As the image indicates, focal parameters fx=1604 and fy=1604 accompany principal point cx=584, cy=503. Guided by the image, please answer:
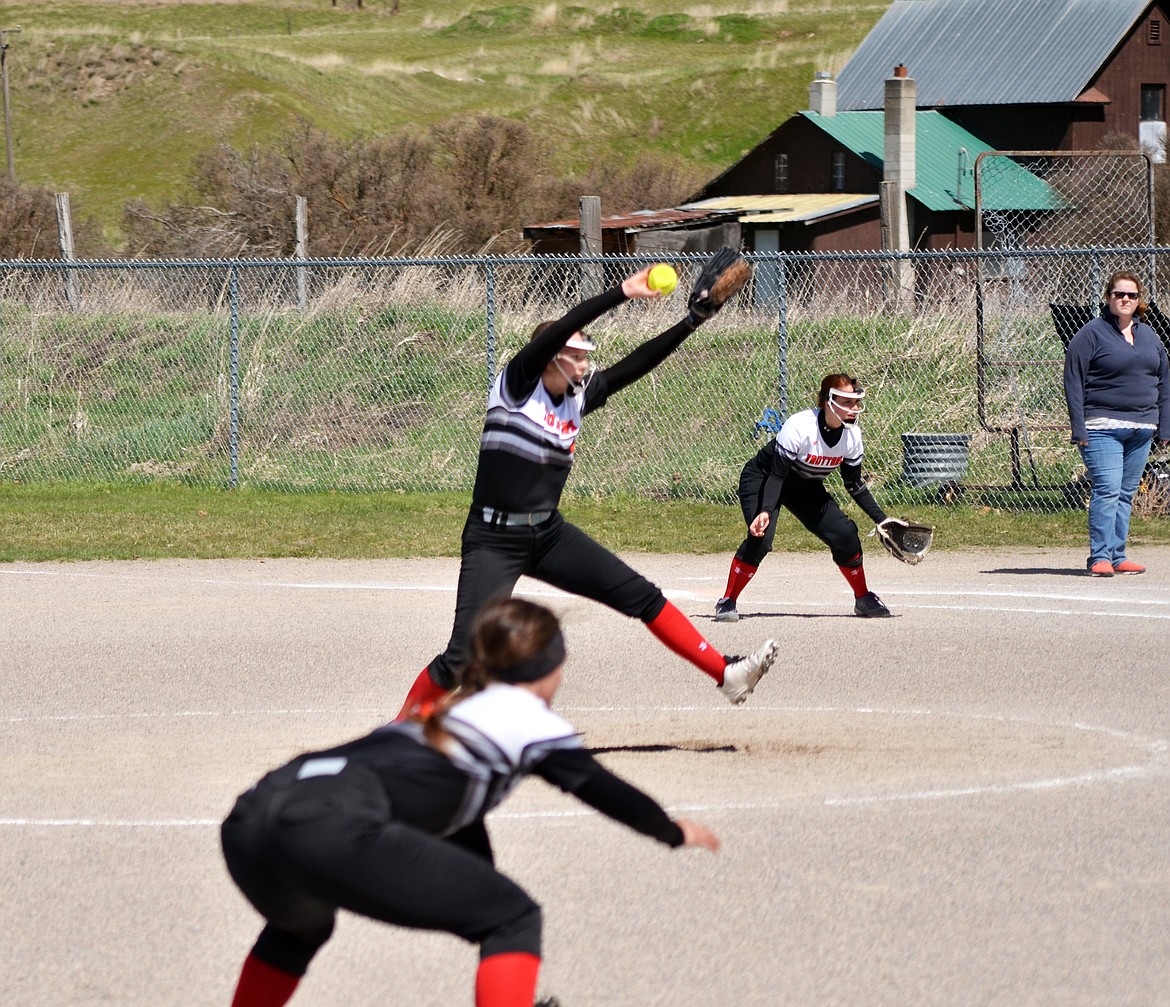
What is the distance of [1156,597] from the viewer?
1073 centimetres

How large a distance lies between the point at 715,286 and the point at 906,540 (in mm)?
4127

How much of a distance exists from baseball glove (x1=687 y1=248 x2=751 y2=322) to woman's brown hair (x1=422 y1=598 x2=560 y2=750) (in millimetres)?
3143

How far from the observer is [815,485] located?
9.73 meters

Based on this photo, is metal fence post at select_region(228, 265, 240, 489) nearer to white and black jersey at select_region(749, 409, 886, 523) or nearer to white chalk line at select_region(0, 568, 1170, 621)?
white chalk line at select_region(0, 568, 1170, 621)

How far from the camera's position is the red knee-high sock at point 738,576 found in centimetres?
989

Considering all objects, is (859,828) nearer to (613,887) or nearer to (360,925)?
(613,887)

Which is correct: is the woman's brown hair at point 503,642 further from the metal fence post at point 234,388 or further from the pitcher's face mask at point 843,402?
the metal fence post at point 234,388

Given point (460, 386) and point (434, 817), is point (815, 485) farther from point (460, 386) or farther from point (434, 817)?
point (460, 386)

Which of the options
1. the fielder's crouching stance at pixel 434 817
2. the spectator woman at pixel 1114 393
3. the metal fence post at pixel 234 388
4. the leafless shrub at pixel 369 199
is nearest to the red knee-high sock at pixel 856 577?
the spectator woman at pixel 1114 393

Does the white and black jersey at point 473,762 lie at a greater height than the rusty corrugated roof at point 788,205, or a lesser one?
greater

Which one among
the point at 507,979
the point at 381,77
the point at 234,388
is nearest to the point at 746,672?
the point at 507,979

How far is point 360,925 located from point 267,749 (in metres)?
2.22

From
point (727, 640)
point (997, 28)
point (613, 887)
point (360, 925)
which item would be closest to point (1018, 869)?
point (613, 887)

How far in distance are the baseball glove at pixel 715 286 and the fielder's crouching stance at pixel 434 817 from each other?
3123 mm
